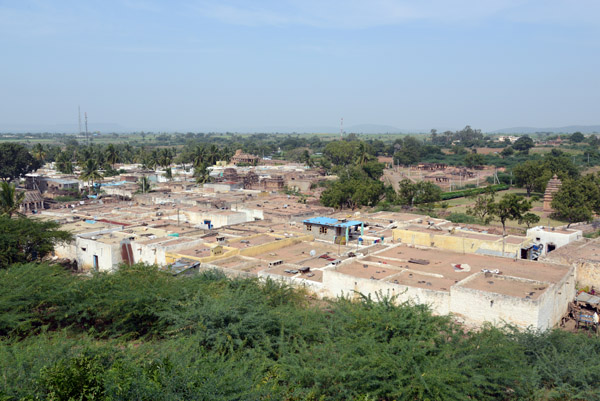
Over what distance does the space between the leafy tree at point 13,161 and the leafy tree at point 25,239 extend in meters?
43.1

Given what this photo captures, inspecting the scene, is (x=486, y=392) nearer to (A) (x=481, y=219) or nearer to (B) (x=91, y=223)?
(B) (x=91, y=223)

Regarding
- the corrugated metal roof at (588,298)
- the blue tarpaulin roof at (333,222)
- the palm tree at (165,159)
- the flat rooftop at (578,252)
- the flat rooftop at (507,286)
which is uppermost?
the palm tree at (165,159)

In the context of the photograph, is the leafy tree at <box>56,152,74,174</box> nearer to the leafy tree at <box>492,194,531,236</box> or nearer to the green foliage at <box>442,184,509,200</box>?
the green foliage at <box>442,184,509,200</box>

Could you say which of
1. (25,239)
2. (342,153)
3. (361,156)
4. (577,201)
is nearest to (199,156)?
(361,156)

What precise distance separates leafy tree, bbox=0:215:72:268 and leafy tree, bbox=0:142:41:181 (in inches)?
1696

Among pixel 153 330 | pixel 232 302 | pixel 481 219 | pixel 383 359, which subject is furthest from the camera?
pixel 481 219

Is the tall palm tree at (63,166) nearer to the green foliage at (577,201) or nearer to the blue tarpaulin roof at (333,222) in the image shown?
the blue tarpaulin roof at (333,222)

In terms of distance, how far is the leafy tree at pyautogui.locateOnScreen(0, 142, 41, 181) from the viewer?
5950cm

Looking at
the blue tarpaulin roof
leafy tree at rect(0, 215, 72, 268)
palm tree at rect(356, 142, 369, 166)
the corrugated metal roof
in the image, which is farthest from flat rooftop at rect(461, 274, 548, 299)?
palm tree at rect(356, 142, 369, 166)

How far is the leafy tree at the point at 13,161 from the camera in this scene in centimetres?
5950

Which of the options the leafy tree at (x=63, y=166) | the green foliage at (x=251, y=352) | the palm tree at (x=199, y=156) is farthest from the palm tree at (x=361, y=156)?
the green foliage at (x=251, y=352)

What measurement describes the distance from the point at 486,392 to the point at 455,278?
25.3ft

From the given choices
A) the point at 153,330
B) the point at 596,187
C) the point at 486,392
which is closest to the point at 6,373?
the point at 153,330

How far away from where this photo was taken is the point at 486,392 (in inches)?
430
